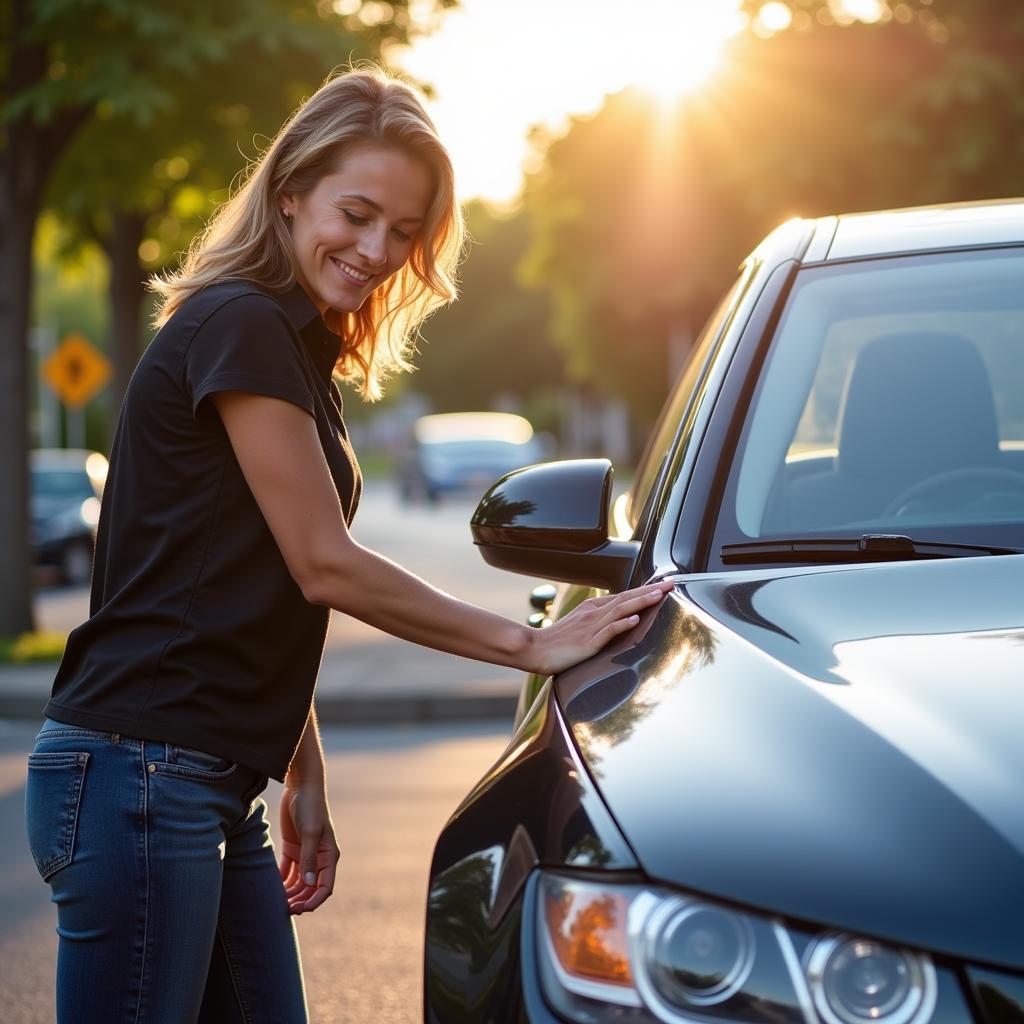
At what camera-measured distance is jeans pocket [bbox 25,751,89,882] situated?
222 cm

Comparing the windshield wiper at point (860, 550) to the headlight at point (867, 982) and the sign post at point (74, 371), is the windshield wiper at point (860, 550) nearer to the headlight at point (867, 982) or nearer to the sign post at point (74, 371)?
the headlight at point (867, 982)

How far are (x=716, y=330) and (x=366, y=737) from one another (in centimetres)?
621

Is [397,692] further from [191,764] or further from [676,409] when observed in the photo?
[191,764]

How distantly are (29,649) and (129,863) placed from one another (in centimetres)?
1022

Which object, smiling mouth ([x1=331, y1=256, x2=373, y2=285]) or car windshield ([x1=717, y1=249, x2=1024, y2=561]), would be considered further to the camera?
car windshield ([x1=717, y1=249, x2=1024, y2=561])

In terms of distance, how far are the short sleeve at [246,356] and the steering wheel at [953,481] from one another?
1.01 metres

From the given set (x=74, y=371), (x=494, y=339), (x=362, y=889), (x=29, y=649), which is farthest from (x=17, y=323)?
(x=494, y=339)

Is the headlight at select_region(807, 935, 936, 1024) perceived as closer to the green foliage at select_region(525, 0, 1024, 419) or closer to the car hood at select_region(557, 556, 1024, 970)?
the car hood at select_region(557, 556, 1024, 970)

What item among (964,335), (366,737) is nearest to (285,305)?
(964,335)

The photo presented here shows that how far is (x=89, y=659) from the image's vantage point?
90.2 inches

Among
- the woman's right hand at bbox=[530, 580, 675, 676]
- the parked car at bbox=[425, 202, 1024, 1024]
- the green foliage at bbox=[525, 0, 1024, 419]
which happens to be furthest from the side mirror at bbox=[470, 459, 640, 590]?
the green foliage at bbox=[525, 0, 1024, 419]

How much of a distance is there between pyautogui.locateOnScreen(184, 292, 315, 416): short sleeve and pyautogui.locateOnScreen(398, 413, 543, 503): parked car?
1171 inches

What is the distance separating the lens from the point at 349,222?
8.11ft

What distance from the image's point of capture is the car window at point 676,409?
125 inches
